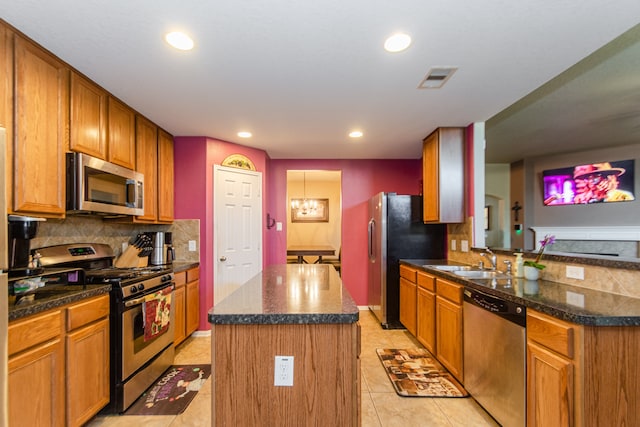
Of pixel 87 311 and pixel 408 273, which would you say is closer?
pixel 87 311

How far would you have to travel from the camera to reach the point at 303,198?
7625mm

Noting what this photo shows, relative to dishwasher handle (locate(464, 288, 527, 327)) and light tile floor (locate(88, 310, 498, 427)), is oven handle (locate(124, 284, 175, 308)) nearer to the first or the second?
light tile floor (locate(88, 310, 498, 427))

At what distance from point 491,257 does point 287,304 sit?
2.21 metres

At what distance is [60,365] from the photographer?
162 centimetres

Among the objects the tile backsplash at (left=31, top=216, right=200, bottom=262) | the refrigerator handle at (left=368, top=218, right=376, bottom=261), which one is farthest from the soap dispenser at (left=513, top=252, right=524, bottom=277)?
the tile backsplash at (left=31, top=216, right=200, bottom=262)

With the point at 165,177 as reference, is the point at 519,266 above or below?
below

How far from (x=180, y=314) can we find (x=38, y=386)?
149cm

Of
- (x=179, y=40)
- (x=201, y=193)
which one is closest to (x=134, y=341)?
(x=201, y=193)

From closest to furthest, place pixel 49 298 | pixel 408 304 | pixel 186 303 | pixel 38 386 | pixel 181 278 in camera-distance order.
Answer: pixel 38 386 < pixel 49 298 < pixel 181 278 < pixel 186 303 < pixel 408 304

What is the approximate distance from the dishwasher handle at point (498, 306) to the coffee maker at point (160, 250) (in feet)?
9.74

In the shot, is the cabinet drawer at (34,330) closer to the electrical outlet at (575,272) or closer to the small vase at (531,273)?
the small vase at (531,273)

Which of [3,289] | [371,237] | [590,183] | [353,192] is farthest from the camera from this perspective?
[590,183]

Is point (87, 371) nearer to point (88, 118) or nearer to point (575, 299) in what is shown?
point (88, 118)

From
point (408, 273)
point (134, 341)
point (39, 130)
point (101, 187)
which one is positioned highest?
point (39, 130)
